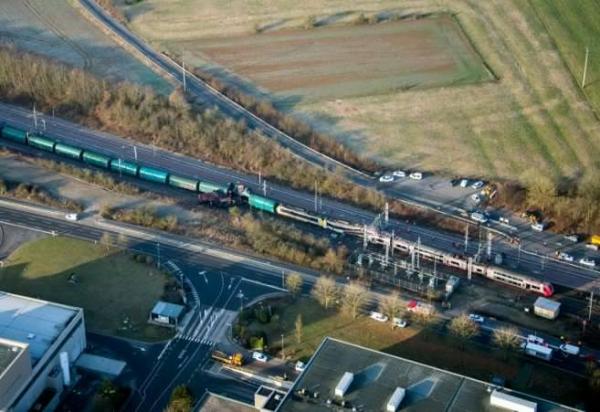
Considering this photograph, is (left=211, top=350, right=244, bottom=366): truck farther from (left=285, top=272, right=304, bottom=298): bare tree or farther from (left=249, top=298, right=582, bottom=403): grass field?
A: (left=285, top=272, right=304, bottom=298): bare tree

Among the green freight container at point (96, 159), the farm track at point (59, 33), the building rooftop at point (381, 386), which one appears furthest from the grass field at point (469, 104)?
the building rooftop at point (381, 386)

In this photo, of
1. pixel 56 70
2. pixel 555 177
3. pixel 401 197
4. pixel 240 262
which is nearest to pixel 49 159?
pixel 56 70

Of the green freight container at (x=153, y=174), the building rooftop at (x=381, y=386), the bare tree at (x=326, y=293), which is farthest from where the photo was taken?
the green freight container at (x=153, y=174)

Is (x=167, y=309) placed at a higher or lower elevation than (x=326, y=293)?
lower

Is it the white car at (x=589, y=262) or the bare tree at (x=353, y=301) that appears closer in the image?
the bare tree at (x=353, y=301)

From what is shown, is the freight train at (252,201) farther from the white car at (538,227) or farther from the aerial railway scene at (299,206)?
the white car at (538,227)

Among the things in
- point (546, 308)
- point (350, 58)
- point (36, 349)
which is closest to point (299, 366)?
point (36, 349)

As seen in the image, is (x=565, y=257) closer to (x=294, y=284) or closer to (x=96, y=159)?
(x=294, y=284)

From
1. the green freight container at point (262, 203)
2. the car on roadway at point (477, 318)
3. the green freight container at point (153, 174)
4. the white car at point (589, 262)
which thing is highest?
the green freight container at point (153, 174)
